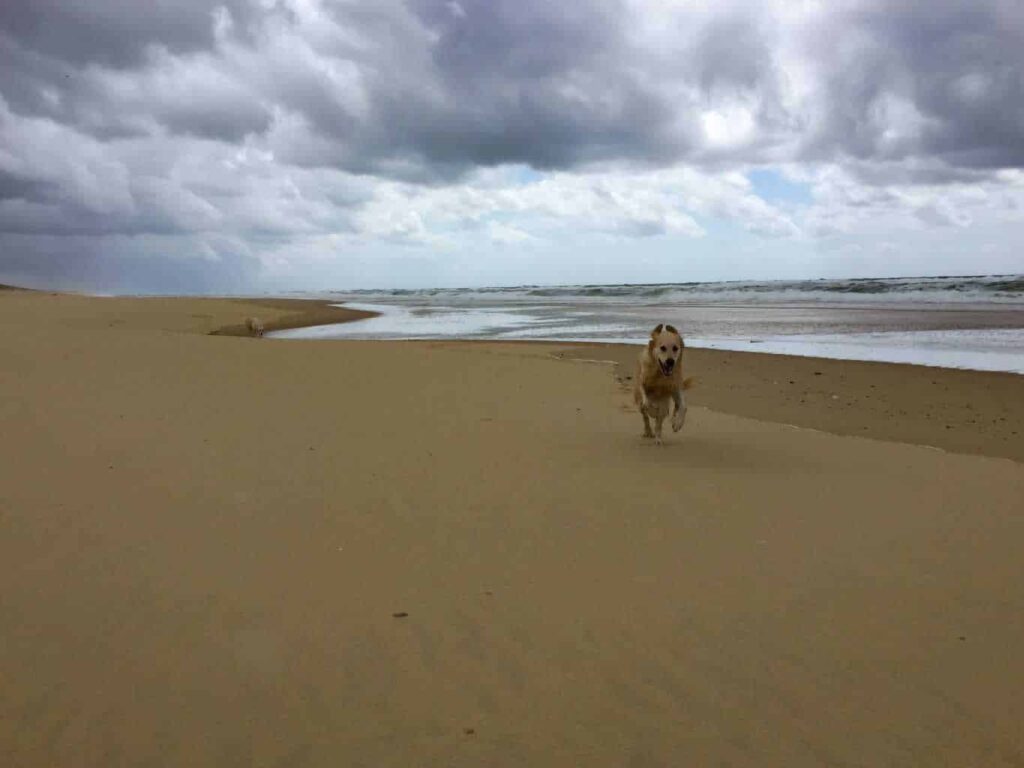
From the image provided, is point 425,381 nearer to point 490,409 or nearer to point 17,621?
point 490,409

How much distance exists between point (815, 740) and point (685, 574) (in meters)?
1.47

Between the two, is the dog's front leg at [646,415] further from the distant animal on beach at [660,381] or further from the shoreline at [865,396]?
the shoreline at [865,396]

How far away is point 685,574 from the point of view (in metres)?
4.19

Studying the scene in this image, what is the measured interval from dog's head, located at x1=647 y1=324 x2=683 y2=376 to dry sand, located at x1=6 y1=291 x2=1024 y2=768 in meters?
0.82

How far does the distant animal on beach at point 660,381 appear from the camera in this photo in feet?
26.6

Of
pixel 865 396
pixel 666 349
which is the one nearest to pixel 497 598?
pixel 666 349

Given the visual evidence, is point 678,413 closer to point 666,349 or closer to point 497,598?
point 666,349

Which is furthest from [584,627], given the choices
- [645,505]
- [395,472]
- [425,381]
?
[425,381]

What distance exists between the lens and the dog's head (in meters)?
8.06

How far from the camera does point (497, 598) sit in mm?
3910

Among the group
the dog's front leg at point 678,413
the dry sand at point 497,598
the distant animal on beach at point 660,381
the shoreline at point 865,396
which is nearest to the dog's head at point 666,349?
the distant animal on beach at point 660,381

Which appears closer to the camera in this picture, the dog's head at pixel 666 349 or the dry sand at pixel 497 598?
the dry sand at pixel 497 598

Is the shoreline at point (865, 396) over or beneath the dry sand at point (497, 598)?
beneath

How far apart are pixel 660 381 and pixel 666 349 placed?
1.21 feet
